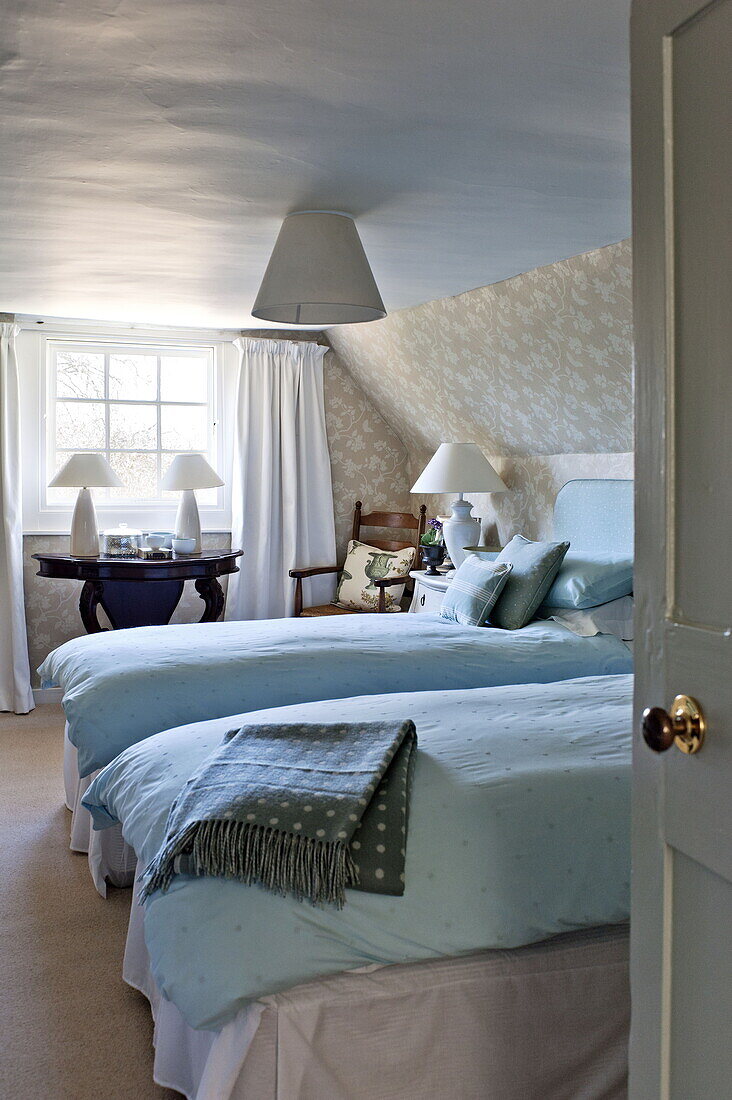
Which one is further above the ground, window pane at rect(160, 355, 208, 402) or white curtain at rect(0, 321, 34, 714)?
window pane at rect(160, 355, 208, 402)

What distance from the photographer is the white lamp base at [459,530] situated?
183 inches

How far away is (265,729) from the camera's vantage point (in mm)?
2113

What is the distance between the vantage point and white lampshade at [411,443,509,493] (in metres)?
4.45

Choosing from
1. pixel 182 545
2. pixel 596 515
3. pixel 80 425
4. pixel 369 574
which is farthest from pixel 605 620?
pixel 80 425

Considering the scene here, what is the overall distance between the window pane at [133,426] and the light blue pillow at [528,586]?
8.47 feet

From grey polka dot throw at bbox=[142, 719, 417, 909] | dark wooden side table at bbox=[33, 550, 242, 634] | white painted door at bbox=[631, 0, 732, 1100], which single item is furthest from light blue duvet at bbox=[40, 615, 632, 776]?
white painted door at bbox=[631, 0, 732, 1100]

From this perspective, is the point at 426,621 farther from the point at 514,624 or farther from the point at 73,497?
the point at 73,497

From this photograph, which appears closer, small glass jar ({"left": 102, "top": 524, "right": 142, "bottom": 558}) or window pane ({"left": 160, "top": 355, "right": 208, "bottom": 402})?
small glass jar ({"left": 102, "top": 524, "right": 142, "bottom": 558})

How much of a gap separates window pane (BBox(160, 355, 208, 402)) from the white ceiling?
1869 millimetres

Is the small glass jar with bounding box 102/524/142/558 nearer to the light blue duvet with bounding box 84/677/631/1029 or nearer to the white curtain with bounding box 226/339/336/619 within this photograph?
the white curtain with bounding box 226/339/336/619

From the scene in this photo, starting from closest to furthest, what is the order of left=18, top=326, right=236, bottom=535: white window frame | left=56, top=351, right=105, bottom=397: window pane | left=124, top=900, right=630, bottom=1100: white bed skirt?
1. left=124, top=900, right=630, bottom=1100: white bed skirt
2. left=18, top=326, right=236, bottom=535: white window frame
3. left=56, top=351, right=105, bottom=397: window pane

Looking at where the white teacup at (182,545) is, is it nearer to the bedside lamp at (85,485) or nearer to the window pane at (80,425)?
the bedside lamp at (85,485)

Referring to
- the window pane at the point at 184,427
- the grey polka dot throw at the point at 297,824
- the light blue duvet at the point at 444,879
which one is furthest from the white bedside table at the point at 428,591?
the grey polka dot throw at the point at 297,824

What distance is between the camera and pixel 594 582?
3.51m
